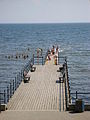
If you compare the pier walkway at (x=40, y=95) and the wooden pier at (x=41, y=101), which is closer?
the wooden pier at (x=41, y=101)

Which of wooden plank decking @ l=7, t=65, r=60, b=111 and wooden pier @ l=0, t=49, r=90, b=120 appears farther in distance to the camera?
wooden plank decking @ l=7, t=65, r=60, b=111

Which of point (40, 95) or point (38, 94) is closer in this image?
point (40, 95)

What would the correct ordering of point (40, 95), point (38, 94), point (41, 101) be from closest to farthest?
point (41, 101), point (40, 95), point (38, 94)

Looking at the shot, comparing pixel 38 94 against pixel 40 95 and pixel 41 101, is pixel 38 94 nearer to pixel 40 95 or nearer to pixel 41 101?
pixel 40 95

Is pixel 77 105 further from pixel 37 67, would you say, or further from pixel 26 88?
pixel 37 67

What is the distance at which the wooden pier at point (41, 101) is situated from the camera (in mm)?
20141

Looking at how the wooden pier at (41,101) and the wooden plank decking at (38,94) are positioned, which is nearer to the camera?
the wooden pier at (41,101)

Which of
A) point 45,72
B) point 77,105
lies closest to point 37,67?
point 45,72

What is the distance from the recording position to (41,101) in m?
23.6

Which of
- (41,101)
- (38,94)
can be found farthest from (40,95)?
(41,101)

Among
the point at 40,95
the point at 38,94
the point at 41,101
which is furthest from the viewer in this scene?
the point at 38,94

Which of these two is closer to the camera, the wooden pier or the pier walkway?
the wooden pier

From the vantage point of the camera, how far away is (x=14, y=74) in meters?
47.4

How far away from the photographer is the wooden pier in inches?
793
